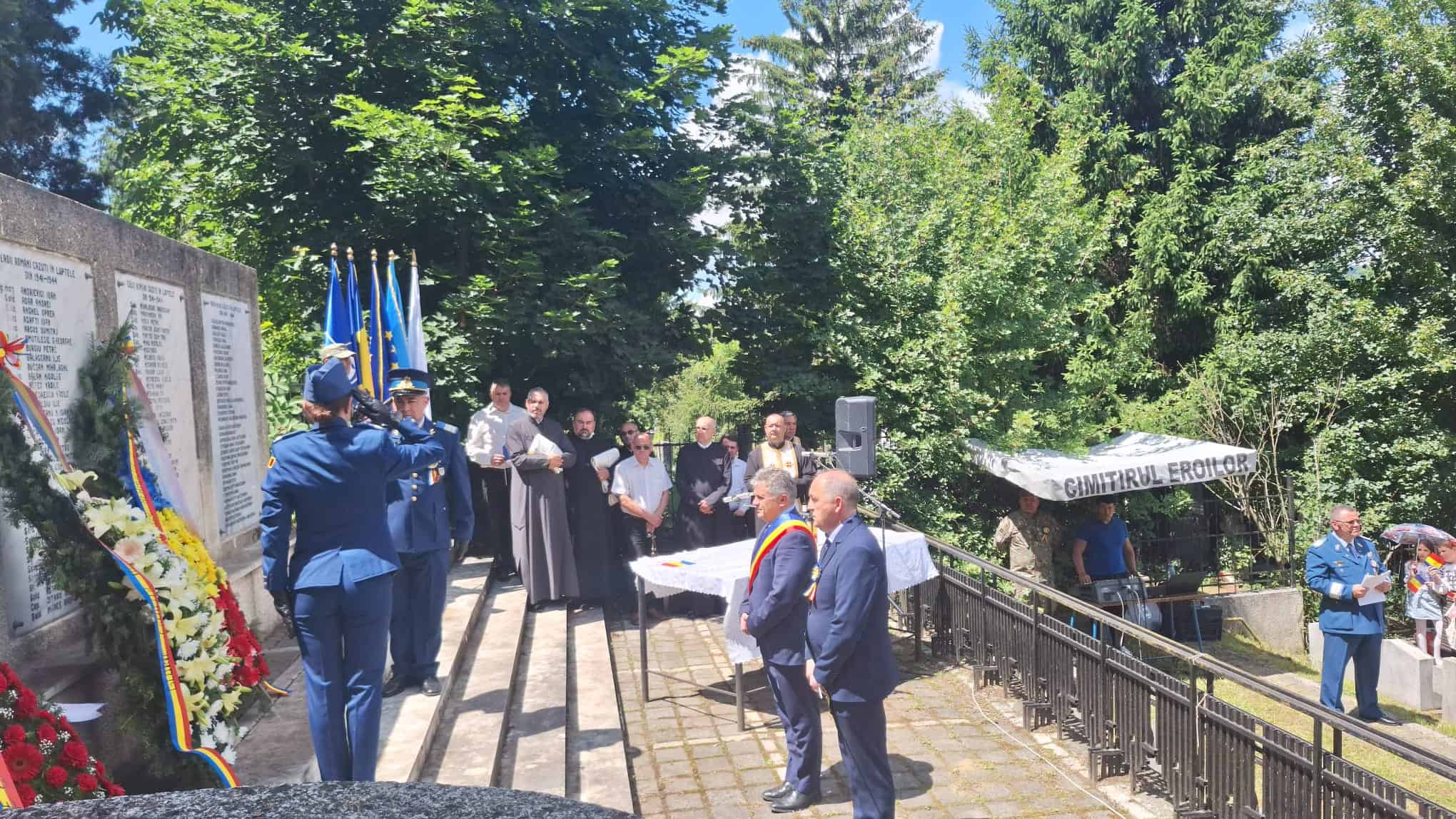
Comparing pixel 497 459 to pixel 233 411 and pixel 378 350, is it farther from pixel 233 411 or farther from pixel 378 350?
pixel 233 411

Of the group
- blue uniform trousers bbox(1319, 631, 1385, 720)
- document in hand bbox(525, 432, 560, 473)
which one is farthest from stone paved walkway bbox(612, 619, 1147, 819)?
blue uniform trousers bbox(1319, 631, 1385, 720)

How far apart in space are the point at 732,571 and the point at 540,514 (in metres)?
2.78

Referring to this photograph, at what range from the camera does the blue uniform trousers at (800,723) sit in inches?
211

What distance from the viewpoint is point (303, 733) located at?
4891 millimetres

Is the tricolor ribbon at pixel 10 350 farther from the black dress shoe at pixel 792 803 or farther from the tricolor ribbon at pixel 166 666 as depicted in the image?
the black dress shoe at pixel 792 803

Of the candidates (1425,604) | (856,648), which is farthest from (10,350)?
(1425,604)

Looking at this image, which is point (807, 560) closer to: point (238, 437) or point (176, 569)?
point (176, 569)

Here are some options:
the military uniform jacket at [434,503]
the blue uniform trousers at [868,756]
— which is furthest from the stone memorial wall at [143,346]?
the blue uniform trousers at [868,756]

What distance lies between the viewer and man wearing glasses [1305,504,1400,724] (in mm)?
8250

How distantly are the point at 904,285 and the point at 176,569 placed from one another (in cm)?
1087

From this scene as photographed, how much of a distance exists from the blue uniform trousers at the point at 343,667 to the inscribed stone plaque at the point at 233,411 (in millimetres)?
2519

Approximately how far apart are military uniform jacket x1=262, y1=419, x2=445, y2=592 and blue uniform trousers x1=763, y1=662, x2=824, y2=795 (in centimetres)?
221

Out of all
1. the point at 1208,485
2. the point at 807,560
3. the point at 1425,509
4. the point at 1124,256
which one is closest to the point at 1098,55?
the point at 1124,256

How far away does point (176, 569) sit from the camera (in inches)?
162
